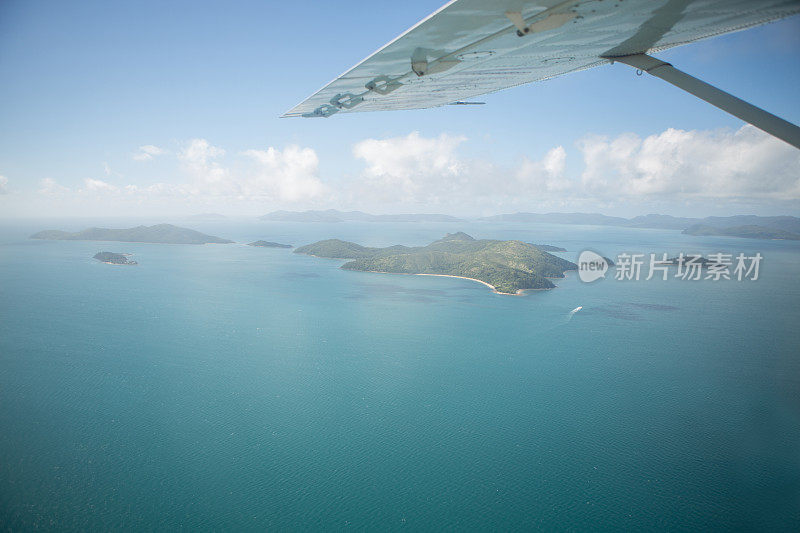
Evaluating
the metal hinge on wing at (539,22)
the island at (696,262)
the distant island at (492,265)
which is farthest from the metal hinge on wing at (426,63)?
the island at (696,262)

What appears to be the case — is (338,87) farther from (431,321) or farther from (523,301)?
(523,301)

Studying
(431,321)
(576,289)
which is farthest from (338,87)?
(576,289)

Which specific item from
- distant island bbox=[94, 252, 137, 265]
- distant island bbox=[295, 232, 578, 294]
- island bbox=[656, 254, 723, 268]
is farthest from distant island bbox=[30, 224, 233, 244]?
island bbox=[656, 254, 723, 268]

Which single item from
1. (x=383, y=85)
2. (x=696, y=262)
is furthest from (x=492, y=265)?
(x=383, y=85)

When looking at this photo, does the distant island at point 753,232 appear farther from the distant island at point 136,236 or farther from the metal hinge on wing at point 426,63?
the distant island at point 136,236

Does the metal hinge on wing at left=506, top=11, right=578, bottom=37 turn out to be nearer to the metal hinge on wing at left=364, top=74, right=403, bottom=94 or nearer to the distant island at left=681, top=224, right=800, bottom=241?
the metal hinge on wing at left=364, top=74, right=403, bottom=94

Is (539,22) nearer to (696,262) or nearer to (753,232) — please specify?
(696,262)
